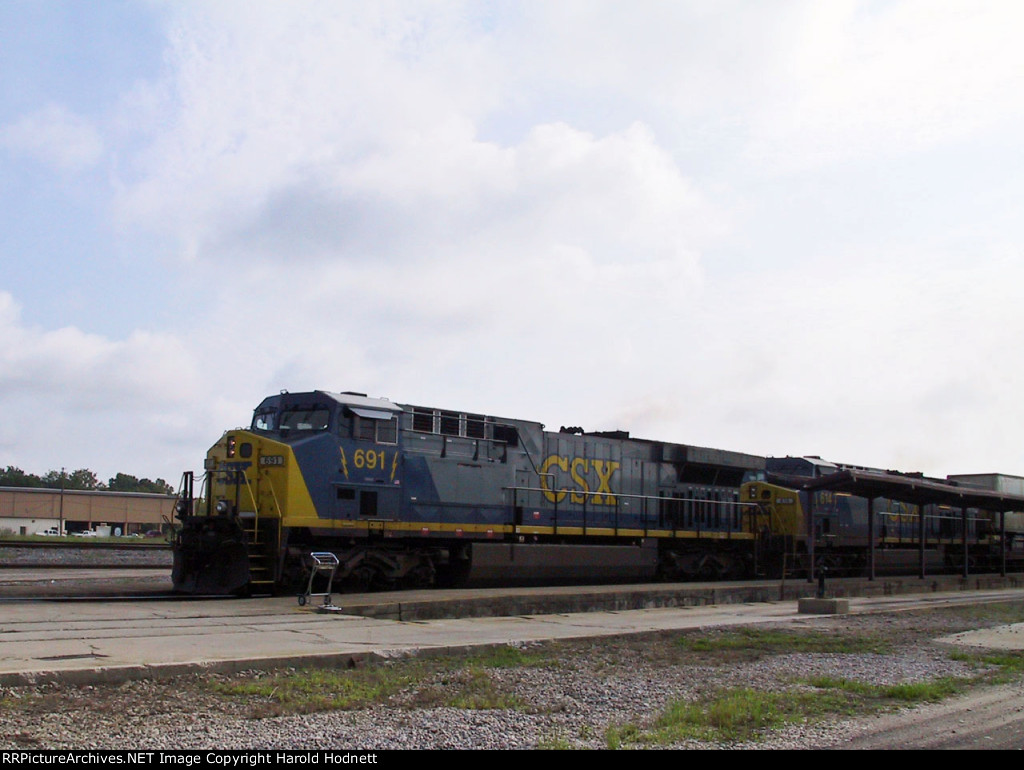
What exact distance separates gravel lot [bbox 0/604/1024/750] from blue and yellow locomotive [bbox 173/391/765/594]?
22.0 ft

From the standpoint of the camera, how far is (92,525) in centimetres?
8162

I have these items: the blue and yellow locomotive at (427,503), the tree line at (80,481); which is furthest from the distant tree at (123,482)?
the blue and yellow locomotive at (427,503)

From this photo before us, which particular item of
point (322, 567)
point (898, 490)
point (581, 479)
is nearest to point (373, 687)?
point (322, 567)

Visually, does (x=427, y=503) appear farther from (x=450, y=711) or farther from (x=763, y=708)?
(x=763, y=708)

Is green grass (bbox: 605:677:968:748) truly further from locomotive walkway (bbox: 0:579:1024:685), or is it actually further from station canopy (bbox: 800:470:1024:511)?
station canopy (bbox: 800:470:1024:511)

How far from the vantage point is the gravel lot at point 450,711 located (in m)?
6.26

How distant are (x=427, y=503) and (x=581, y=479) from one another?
4578mm

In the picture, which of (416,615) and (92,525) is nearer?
(416,615)

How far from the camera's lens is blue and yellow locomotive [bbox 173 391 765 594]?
1584 cm

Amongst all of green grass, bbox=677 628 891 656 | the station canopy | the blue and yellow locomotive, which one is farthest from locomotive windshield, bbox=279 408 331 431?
the station canopy

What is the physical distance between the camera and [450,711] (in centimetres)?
734

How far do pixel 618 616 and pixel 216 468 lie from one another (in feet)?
24.9
